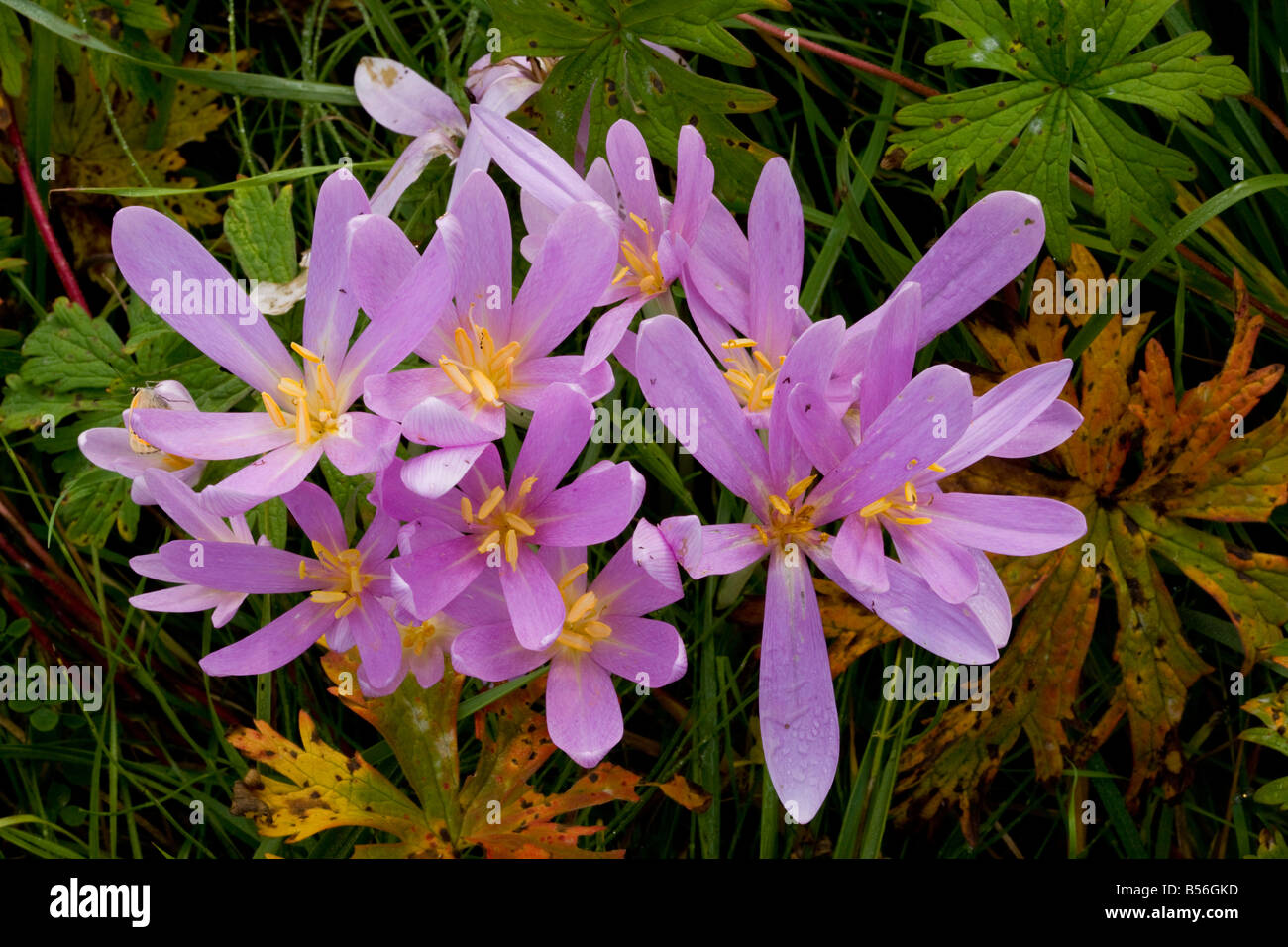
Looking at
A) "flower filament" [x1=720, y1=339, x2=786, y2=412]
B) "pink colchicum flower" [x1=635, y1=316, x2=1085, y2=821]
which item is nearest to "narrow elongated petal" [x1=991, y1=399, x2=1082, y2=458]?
"pink colchicum flower" [x1=635, y1=316, x2=1085, y2=821]

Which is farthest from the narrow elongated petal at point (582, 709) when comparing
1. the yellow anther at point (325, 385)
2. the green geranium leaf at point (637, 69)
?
the green geranium leaf at point (637, 69)

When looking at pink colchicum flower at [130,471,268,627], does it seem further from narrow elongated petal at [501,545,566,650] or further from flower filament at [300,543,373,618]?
narrow elongated petal at [501,545,566,650]

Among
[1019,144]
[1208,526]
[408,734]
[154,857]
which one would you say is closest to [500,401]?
[408,734]

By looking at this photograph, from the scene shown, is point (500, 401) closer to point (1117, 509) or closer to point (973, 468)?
point (973, 468)

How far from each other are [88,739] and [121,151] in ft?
5.14

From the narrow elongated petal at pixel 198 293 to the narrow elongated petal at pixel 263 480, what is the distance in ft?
0.65

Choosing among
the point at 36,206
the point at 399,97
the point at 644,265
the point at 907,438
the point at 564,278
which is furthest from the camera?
the point at 36,206

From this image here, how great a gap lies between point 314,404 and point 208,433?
0.54 feet

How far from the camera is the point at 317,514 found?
1.69 m

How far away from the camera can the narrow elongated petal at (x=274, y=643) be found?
168cm

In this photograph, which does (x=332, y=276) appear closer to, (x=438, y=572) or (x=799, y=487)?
(x=438, y=572)

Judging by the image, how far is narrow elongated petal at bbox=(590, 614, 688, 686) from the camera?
159 centimetres

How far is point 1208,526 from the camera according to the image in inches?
96.7

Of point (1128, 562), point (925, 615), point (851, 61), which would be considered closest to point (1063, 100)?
point (851, 61)
